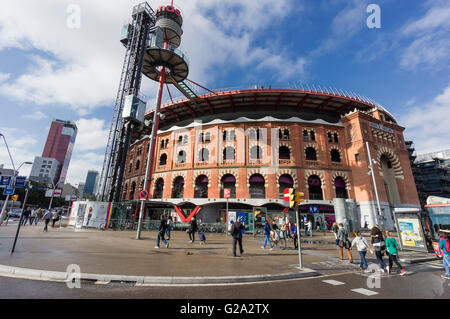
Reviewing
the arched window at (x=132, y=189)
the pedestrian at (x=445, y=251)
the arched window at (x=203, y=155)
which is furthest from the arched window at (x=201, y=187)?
the pedestrian at (x=445, y=251)

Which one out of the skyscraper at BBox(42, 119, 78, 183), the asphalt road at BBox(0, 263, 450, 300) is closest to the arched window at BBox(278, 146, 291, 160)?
the asphalt road at BBox(0, 263, 450, 300)

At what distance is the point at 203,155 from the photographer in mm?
29047

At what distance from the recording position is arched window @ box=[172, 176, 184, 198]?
1164 inches

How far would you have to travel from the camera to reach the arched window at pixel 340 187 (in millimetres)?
27141

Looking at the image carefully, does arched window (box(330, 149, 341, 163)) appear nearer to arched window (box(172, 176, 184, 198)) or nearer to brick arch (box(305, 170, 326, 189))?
brick arch (box(305, 170, 326, 189))

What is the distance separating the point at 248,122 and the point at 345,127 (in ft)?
46.3

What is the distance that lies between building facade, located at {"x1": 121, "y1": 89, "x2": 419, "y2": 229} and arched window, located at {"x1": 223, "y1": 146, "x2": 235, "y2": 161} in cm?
6

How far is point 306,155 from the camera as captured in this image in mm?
29391

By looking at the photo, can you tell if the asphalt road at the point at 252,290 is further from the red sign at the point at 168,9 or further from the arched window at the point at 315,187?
the red sign at the point at 168,9

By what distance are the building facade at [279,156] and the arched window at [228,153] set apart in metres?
0.06

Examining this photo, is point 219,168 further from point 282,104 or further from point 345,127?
point 345,127

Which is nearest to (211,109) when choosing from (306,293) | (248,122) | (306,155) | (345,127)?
(248,122)

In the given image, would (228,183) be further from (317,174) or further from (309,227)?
(317,174)

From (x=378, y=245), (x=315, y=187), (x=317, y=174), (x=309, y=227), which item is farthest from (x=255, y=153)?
(x=378, y=245)
